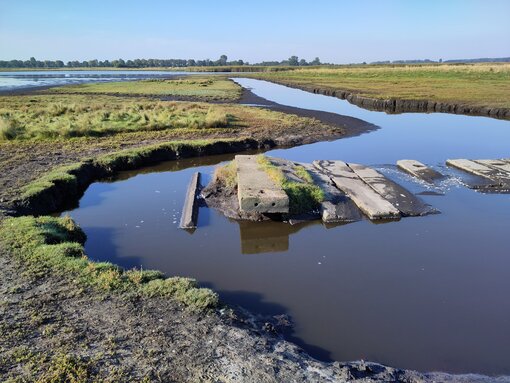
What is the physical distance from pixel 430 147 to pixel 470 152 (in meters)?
1.74

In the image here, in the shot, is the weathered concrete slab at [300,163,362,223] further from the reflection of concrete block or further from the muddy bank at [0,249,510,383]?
the muddy bank at [0,249,510,383]

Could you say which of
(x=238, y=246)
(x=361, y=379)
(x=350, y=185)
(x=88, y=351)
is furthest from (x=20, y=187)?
(x=361, y=379)

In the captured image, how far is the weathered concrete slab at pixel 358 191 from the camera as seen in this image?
1032 cm

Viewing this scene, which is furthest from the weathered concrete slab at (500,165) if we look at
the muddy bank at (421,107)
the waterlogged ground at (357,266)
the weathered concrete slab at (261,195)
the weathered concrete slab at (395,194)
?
the muddy bank at (421,107)

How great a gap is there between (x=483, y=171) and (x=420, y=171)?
2021 mm

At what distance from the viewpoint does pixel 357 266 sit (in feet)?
A: 25.9

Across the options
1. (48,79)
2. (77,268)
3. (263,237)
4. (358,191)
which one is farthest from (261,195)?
(48,79)

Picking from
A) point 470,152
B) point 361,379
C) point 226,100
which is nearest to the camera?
point 361,379

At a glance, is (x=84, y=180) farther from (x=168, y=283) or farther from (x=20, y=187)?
(x=168, y=283)

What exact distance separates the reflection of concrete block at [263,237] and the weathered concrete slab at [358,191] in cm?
234

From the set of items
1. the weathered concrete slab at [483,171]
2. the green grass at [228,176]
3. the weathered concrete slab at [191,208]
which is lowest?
the weathered concrete slab at [191,208]

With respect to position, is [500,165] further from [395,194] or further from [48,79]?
→ [48,79]

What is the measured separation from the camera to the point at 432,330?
19.2 feet

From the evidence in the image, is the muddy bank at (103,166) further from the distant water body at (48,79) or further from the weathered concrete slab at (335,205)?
the distant water body at (48,79)
